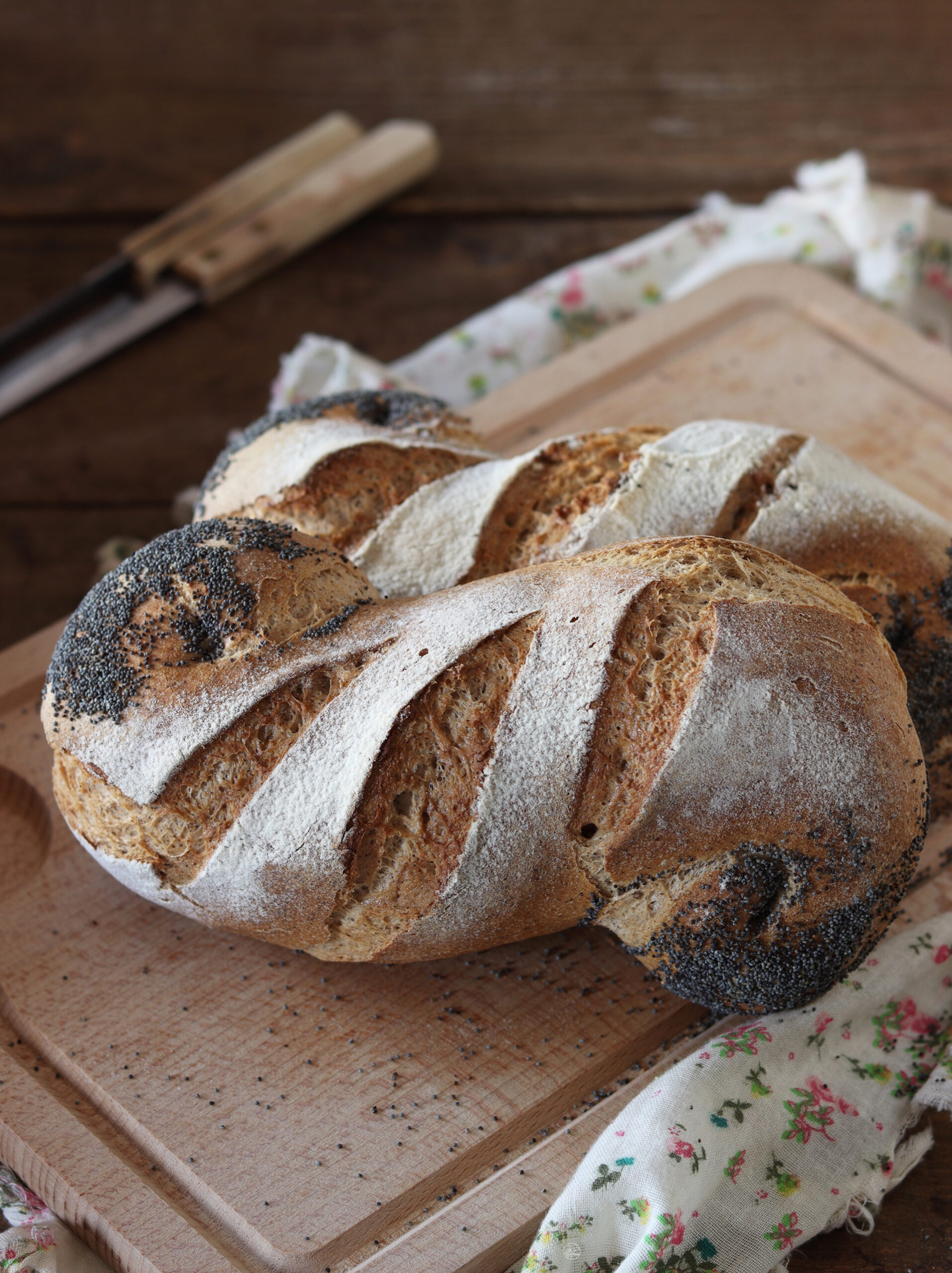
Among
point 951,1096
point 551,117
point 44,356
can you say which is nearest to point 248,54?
point 551,117

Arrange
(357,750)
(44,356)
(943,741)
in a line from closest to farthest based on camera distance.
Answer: (357,750) → (943,741) → (44,356)

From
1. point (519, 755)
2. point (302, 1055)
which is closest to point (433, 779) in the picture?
point (519, 755)

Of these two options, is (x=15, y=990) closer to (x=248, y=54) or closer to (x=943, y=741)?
(x=943, y=741)

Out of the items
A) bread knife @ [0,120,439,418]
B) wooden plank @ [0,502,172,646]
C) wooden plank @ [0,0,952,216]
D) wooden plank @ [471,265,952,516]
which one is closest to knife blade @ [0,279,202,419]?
bread knife @ [0,120,439,418]

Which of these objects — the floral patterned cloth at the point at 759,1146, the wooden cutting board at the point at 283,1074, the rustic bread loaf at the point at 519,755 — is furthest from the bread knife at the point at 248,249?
the floral patterned cloth at the point at 759,1146

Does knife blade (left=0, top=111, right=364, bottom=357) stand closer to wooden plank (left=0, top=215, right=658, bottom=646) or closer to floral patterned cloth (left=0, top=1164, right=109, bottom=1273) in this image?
wooden plank (left=0, top=215, right=658, bottom=646)

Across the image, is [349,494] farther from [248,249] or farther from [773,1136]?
[248,249]

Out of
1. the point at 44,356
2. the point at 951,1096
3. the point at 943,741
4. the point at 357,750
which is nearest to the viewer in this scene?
the point at 357,750
